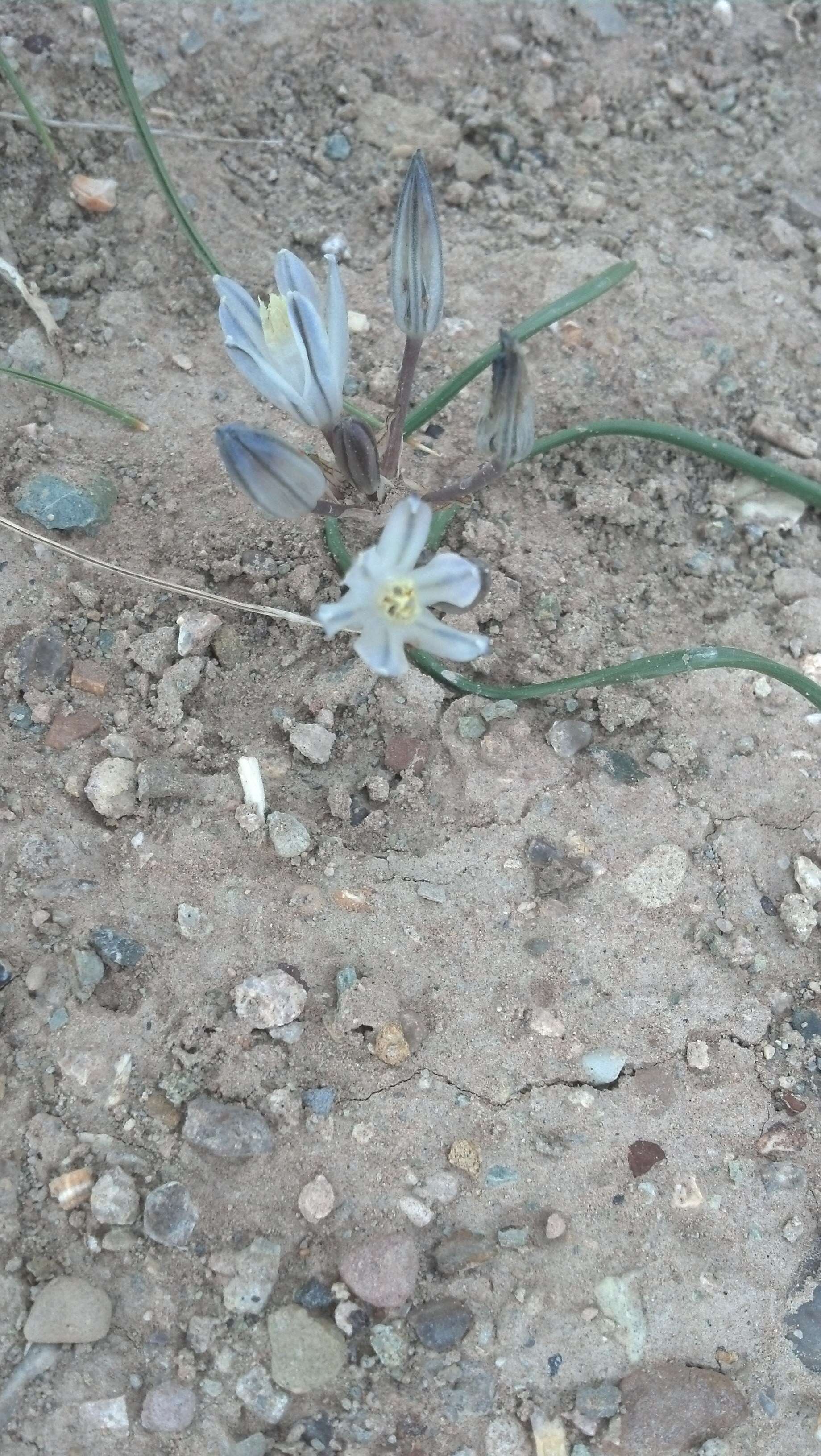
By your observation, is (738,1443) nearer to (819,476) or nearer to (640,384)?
(819,476)

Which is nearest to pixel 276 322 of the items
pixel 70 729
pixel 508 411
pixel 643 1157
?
pixel 508 411

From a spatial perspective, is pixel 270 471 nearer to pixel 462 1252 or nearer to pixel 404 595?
pixel 404 595

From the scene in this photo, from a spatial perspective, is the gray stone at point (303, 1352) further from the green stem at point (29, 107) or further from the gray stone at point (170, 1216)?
the green stem at point (29, 107)

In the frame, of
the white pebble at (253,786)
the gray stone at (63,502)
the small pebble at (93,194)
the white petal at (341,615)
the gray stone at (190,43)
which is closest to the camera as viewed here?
the white petal at (341,615)

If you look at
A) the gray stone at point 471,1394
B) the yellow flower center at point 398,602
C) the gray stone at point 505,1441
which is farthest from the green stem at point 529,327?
the gray stone at point 505,1441

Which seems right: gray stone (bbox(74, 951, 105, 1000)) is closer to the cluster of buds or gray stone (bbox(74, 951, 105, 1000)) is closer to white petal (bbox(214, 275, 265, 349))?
the cluster of buds

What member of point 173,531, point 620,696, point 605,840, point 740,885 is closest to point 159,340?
point 173,531
